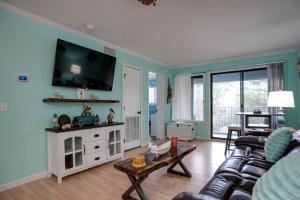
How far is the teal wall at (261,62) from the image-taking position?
13.3 ft

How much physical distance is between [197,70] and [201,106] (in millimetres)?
1178

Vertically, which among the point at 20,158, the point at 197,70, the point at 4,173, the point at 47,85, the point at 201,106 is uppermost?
the point at 197,70

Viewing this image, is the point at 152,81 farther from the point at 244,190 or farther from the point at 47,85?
the point at 244,190

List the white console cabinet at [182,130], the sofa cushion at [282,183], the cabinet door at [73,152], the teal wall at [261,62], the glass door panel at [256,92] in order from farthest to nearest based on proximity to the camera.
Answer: the white console cabinet at [182,130]
the glass door panel at [256,92]
the teal wall at [261,62]
the cabinet door at [73,152]
the sofa cushion at [282,183]

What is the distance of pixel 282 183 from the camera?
85 centimetres

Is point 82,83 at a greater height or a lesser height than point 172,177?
greater

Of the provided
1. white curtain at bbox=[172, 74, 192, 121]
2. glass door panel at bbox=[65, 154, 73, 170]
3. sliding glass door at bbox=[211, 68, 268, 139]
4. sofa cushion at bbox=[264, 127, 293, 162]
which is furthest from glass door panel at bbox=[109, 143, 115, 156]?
sliding glass door at bbox=[211, 68, 268, 139]

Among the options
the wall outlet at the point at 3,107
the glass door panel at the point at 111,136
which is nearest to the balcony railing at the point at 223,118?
the glass door panel at the point at 111,136

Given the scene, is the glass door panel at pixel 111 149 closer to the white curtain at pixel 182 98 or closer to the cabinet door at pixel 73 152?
the cabinet door at pixel 73 152

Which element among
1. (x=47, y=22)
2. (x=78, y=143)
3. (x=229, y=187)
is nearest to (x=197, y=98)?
(x=78, y=143)

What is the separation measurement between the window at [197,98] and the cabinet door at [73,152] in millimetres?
3856

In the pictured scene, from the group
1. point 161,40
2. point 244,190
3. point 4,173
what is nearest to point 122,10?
point 161,40

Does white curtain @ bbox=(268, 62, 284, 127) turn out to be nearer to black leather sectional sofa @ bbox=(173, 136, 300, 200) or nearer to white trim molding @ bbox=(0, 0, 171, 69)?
black leather sectional sofa @ bbox=(173, 136, 300, 200)

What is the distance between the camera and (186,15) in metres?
2.48
